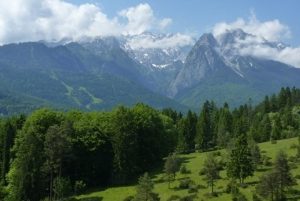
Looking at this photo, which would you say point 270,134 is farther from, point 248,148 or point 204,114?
point 248,148

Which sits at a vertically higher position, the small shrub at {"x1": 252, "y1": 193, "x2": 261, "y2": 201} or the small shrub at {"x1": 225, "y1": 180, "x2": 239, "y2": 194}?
the small shrub at {"x1": 225, "y1": 180, "x2": 239, "y2": 194}

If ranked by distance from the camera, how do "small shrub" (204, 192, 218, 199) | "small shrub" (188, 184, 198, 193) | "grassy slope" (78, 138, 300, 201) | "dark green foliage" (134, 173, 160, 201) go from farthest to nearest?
"small shrub" (188, 184, 198, 193)
"grassy slope" (78, 138, 300, 201)
"small shrub" (204, 192, 218, 199)
"dark green foliage" (134, 173, 160, 201)

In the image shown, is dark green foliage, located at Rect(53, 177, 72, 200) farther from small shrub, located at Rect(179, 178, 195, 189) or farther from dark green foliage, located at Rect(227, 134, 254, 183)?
dark green foliage, located at Rect(227, 134, 254, 183)

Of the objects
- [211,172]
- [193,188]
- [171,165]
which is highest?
[171,165]

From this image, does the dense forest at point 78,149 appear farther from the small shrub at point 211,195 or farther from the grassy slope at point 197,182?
the small shrub at point 211,195

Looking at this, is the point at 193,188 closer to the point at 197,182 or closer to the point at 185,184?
the point at 185,184

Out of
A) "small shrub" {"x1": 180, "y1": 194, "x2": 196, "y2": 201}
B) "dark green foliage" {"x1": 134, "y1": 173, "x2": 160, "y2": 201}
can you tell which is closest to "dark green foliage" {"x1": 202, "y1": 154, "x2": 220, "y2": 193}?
"small shrub" {"x1": 180, "y1": 194, "x2": 196, "y2": 201}

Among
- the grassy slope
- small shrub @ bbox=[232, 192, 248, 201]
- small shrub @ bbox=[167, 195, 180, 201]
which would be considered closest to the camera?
small shrub @ bbox=[232, 192, 248, 201]

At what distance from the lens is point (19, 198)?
10812cm

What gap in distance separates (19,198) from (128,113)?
31.6 m

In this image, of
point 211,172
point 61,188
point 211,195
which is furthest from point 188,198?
point 61,188

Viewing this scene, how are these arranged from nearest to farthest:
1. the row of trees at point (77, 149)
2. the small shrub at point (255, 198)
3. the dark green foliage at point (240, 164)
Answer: the small shrub at point (255, 198), the dark green foliage at point (240, 164), the row of trees at point (77, 149)

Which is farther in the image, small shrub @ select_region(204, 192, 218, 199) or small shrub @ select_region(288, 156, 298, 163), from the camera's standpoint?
small shrub @ select_region(288, 156, 298, 163)

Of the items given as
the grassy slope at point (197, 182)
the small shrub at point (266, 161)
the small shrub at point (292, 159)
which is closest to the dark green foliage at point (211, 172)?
the grassy slope at point (197, 182)
